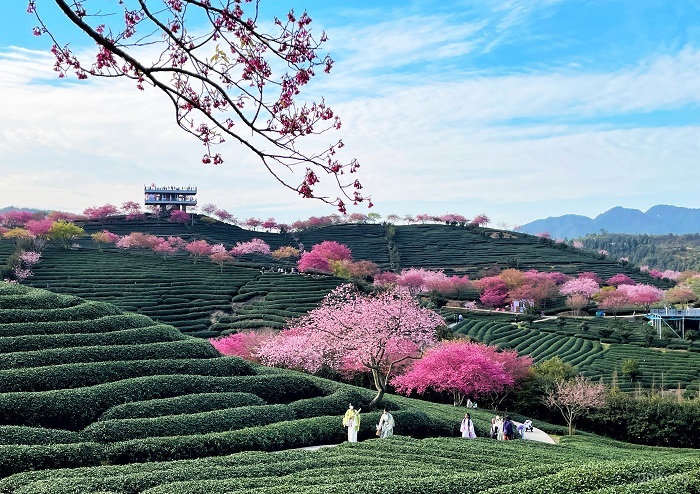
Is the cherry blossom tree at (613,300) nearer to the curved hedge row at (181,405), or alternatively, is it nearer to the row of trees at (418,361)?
the row of trees at (418,361)

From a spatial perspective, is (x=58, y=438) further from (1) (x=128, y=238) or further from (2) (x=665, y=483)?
(1) (x=128, y=238)

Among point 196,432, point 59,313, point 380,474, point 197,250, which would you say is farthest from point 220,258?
point 380,474

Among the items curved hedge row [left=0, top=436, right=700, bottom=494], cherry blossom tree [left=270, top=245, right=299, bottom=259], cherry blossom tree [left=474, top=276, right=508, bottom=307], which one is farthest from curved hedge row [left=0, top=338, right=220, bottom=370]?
cherry blossom tree [left=270, top=245, right=299, bottom=259]

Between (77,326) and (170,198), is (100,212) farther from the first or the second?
(77,326)

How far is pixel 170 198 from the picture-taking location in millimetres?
110375

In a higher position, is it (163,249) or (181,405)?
(163,249)

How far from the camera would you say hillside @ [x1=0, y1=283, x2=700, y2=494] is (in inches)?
412

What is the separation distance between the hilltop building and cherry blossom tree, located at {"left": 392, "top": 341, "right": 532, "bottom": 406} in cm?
8693

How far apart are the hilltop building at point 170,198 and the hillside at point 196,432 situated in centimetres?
8780

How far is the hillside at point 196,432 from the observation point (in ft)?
34.3

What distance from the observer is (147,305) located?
162 feet

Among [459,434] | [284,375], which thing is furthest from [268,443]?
[459,434]

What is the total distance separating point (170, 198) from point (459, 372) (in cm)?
9167

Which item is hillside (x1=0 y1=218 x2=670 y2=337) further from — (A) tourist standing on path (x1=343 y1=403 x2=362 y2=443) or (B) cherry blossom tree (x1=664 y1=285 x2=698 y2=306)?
(A) tourist standing on path (x1=343 y1=403 x2=362 y2=443)
